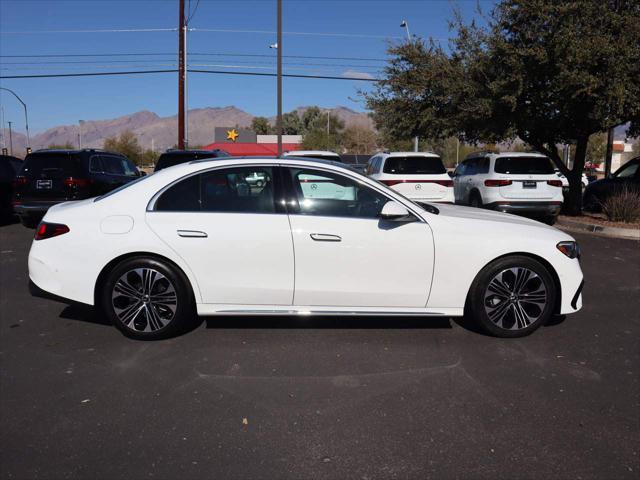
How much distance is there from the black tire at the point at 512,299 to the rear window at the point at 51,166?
30.2 ft

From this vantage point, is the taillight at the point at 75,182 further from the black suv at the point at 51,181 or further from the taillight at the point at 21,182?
the taillight at the point at 21,182

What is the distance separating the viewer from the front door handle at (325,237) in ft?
15.3

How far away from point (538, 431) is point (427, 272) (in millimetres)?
1728

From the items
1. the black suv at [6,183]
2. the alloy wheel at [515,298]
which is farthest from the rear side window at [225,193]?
the black suv at [6,183]

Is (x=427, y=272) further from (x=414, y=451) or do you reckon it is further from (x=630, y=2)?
(x=630, y=2)

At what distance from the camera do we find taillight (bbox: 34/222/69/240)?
484 centimetres

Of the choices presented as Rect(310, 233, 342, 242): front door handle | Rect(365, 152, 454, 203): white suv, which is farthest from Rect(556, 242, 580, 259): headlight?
Rect(365, 152, 454, 203): white suv

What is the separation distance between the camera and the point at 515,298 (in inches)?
193

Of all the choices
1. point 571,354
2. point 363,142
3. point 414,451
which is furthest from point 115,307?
point 363,142

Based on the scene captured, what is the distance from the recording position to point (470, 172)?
1480cm

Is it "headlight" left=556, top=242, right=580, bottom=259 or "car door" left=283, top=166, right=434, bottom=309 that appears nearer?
"car door" left=283, top=166, right=434, bottom=309

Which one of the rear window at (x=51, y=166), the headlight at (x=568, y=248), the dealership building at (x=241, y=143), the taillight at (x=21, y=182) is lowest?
the headlight at (x=568, y=248)

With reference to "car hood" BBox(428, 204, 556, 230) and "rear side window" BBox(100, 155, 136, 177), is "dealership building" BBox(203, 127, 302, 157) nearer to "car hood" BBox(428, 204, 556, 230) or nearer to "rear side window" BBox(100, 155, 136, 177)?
"rear side window" BBox(100, 155, 136, 177)

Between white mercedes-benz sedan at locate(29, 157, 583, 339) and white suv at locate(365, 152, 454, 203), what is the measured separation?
7.13 m
